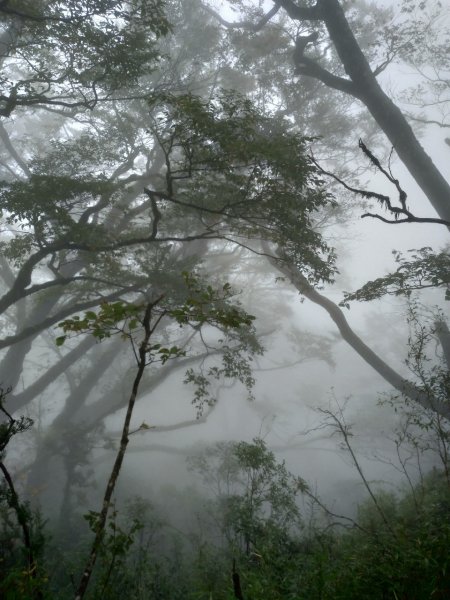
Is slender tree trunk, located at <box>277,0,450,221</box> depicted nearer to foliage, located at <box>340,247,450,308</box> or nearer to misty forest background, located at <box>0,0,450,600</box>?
misty forest background, located at <box>0,0,450,600</box>

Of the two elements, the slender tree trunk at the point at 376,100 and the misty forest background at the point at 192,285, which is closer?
the misty forest background at the point at 192,285

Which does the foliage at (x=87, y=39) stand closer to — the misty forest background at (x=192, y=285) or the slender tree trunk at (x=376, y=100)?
the misty forest background at (x=192, y=285)

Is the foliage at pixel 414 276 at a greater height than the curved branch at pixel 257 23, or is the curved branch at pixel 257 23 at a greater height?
the curved branch at pixel 257 23

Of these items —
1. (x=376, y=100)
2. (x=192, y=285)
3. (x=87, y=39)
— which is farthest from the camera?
(x=376, y=100)

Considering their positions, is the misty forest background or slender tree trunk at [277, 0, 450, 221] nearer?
the misty forest background

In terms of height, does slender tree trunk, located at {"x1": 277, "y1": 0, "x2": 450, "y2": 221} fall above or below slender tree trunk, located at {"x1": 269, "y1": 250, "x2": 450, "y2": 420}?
above

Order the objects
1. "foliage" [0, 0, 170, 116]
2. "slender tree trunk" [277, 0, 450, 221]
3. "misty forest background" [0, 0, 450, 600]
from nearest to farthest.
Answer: "misty forest background" [0, 0, 450, 600], "foliage" [0, 0, 170, 116], "slender tree trunk" [277, 0, 450, 221]

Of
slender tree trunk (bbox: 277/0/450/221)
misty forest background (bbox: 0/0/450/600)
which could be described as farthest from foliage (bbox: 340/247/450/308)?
slender tree trunk (bbox: 277/0/450/221)

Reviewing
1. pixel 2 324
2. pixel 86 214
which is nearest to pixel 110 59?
pixel 86 214

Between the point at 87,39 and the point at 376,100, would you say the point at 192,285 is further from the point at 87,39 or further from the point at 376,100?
the point at 376,100

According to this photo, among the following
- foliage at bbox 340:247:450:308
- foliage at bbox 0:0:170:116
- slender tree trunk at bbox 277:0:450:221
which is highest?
slender tree trunk at bbox 277:0:450:221

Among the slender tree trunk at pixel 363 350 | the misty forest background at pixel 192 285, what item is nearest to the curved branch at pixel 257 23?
the misty forest background at pixel 192 285

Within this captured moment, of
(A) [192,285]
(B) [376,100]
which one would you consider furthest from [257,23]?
(A) [192,285]

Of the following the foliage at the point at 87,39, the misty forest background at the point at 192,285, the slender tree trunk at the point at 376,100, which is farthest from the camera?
the slender tree trunk at the point at 376,100
